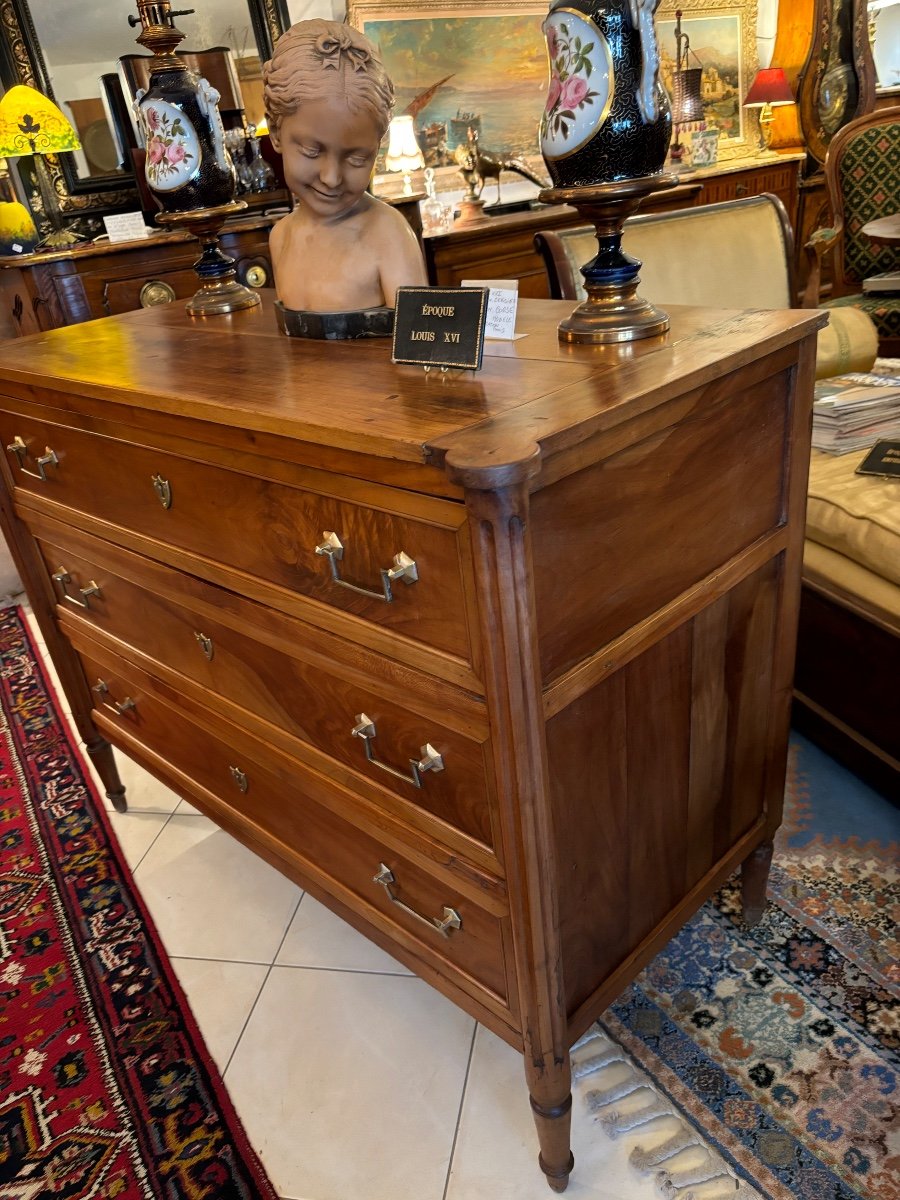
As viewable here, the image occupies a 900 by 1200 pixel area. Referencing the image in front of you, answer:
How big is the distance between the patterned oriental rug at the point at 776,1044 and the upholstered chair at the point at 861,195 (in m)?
2.84

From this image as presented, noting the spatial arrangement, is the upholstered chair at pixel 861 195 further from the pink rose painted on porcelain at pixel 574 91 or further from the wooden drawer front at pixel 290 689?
the wooden drawer front at pixel 290 689

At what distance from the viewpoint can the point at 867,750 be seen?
72.6 inches

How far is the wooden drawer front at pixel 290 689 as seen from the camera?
105cm

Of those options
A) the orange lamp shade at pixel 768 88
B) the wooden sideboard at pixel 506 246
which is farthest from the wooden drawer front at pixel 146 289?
the orange lamp shade at pixel 768 88

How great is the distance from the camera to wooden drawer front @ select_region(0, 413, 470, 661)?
36.1 inches

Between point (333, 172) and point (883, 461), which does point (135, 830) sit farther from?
point (883, 461)

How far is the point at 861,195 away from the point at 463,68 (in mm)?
2066

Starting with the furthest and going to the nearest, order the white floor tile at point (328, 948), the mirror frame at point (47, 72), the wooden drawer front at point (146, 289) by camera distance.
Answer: the mirror frame at point (47, 72), the wooden drawer front at point (146, 289), the white floor tile at point (328, 948)

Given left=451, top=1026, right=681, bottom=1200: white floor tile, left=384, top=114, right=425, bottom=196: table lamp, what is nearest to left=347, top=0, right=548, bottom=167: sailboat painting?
left=384, top=114, right=425, bottom=196: table lamp

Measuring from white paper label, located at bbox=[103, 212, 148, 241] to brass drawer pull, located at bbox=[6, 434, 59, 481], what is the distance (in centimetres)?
174

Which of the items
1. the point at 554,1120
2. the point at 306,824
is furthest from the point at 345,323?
the point at 554,1120

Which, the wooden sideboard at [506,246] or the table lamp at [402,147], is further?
the table lamp at [402,147]

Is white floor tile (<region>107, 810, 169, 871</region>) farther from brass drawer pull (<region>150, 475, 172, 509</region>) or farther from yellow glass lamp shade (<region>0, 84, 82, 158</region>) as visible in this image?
yellow glass lamp shade (<region>0, 84, 82, 158</region>)

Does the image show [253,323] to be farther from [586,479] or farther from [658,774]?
[658,774]
